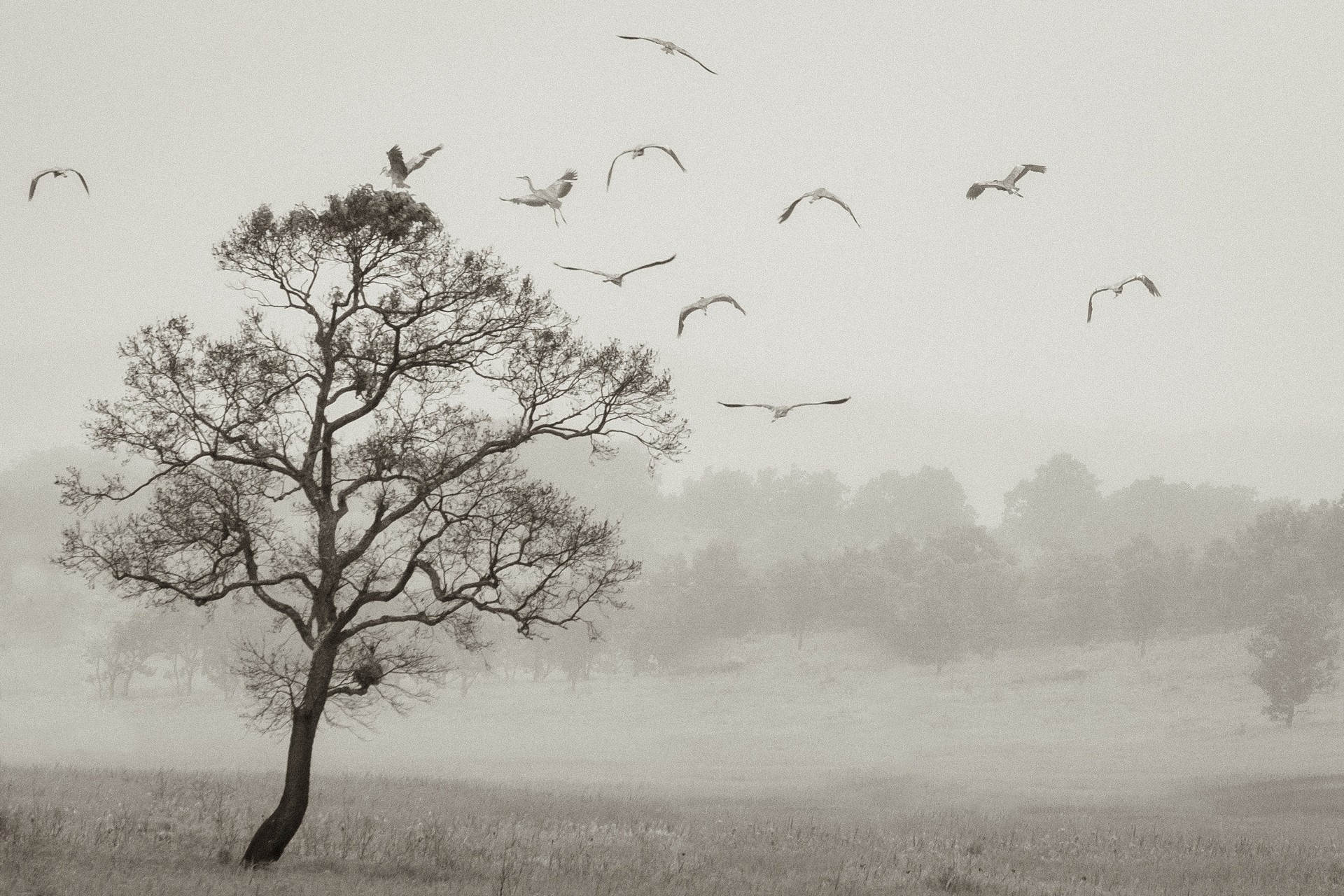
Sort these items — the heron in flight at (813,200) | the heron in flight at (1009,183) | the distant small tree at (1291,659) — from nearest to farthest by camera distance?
1. the heron in flight at (813,200)
2. the heron in flight at (1009,183)
3. the distant small tree at (1291,659)

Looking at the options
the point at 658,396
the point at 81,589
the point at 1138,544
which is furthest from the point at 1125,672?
the point at 81,589

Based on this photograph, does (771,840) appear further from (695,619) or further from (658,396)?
(695,619)

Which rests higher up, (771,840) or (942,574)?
(942,574)

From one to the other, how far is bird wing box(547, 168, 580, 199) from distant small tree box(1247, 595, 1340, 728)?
235 ft

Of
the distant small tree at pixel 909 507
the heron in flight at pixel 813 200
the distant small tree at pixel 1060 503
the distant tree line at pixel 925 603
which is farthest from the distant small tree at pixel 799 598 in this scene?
the heron in flight at pixel 813 200

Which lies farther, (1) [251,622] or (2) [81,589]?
(2) [81,589]

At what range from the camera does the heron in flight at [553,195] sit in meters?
12.3

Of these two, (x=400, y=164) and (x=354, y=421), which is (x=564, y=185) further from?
(x=354, y=421)

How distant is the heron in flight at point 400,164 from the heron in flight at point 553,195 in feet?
5.68

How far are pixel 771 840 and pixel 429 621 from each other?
12.1 metres

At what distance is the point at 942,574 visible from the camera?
105062mm

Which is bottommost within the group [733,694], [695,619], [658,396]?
[733,694]

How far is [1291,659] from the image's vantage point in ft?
221

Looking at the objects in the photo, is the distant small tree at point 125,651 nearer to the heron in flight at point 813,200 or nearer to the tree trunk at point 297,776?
the tree trunk at point 297,776
